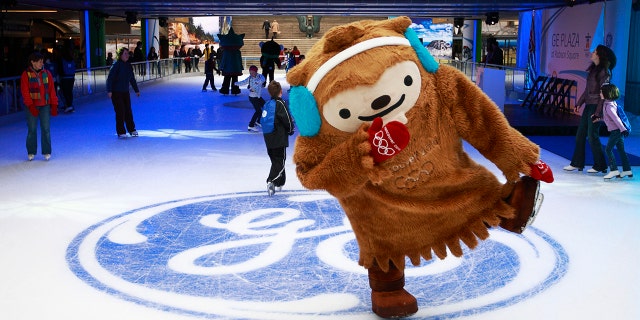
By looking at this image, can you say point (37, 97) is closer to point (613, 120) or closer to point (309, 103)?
point (309, 103)

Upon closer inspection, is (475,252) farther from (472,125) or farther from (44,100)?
(44,100)

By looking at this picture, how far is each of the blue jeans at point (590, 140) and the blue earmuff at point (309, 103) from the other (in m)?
5.46

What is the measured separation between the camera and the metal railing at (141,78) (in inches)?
550

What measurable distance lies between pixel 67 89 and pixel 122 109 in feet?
14.9

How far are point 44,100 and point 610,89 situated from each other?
23.1 feet

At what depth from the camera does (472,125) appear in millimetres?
3959

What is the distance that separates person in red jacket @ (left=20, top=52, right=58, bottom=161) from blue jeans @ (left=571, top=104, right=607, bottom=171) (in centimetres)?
681

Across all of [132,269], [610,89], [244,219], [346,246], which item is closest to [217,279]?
[132,269]

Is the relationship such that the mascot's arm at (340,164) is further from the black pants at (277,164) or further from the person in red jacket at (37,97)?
the person in red jacket at (37,97)

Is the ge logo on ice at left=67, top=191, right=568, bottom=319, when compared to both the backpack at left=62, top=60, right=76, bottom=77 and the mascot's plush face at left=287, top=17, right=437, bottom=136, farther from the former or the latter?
the backpack at left=62, top=60, right=76, bottom=77

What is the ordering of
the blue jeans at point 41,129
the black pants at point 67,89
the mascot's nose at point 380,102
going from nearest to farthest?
1. the mascot's nose at point 380,102
2. the blue jeans at point 41,129
3. the black pants at point 67,89

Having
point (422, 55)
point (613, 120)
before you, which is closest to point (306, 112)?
point (422, 55)

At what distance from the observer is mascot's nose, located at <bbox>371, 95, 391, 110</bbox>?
370cm

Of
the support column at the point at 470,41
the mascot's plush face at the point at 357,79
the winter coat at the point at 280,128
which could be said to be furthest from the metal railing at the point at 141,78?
the support column at the point at 470,41
